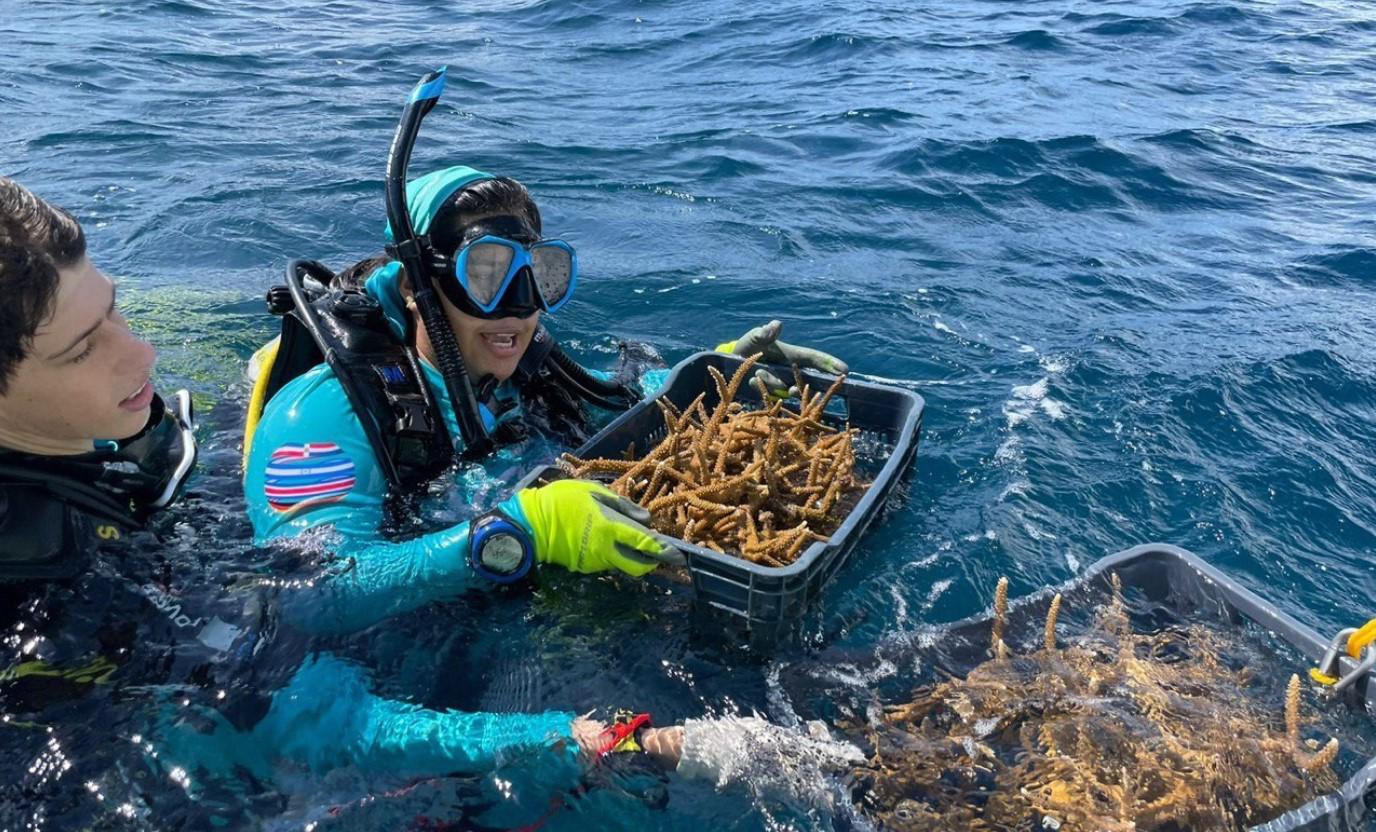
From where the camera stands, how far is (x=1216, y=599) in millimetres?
3041

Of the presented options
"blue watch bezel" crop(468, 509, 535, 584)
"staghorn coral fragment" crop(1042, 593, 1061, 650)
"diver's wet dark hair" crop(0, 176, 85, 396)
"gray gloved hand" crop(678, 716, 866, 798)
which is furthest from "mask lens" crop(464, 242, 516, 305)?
"staghorn coral fragment" crop(1042, 593, 1061, 650)

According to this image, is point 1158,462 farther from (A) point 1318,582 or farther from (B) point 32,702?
(B) point 32,702

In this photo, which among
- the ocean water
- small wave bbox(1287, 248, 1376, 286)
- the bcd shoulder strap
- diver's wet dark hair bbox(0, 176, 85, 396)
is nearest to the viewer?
diver's wet dark hair bbox(0, 176, 85, 396)

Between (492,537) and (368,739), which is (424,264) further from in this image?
(368,739)

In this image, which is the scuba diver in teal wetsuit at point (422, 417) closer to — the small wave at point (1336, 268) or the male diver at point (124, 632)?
the male diver at point (124, 632)

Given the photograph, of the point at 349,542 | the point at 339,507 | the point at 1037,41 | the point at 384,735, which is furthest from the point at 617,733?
the point at 1037,41

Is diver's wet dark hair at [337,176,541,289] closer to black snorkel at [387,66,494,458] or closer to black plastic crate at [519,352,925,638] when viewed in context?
black snorkel at [387,66,494,458]

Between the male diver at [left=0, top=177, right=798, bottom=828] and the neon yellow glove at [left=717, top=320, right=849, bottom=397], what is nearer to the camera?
the male diver at [left=0, top=177, right=798, bottom=828]

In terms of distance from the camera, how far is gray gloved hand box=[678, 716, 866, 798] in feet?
8.60

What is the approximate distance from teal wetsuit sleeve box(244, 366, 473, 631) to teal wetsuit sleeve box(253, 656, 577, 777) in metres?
0.28

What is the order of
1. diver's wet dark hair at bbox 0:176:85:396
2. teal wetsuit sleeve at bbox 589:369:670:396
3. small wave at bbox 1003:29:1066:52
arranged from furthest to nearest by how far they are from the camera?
small wave at bbox 1003:29:1066:52
teal wetsuit sleeve at bbox 589:369:670:396
diver's wet dark hair at bbox 0:176:85:396

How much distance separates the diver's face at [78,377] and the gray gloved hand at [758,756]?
5.41 feet

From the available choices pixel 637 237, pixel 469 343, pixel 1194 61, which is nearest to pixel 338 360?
pixel 469 343

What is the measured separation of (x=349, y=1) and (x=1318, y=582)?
16.0 meters
